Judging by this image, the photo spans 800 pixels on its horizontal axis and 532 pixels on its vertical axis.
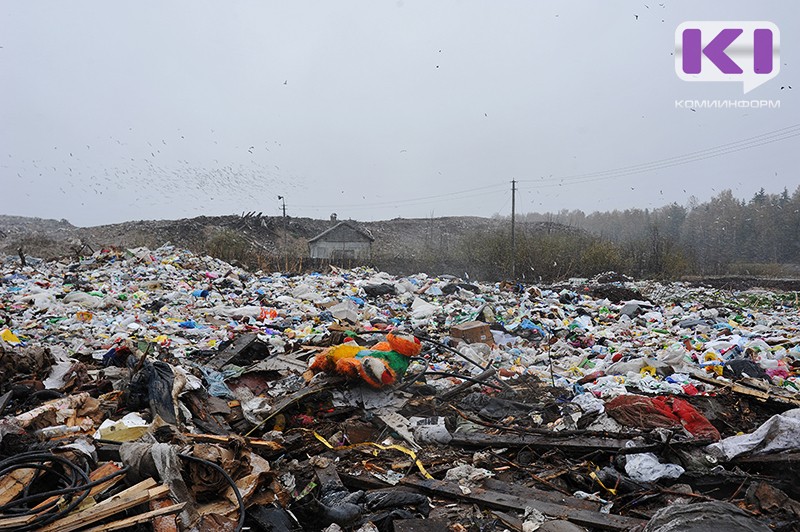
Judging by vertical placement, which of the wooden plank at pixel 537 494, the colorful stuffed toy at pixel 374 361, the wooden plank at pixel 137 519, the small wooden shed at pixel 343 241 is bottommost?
the wooden plank at pixel 537 494

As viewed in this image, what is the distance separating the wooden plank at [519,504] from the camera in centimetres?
254

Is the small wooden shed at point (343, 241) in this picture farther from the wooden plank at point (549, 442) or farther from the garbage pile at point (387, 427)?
the wooden plank at point (549, 442)

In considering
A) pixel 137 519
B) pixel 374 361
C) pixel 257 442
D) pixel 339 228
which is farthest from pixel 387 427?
pixel 339 228

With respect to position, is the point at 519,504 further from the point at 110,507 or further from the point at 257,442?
the point at 110,507

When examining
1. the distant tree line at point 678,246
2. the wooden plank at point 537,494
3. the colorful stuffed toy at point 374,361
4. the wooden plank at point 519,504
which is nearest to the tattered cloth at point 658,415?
the wooden plank at point 537,494

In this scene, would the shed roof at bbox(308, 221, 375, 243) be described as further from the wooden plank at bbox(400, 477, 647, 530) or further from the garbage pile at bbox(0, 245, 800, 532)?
the wooden plank at bbox(400, 477, 647, 530)

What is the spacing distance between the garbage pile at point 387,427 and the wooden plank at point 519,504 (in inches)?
0.4

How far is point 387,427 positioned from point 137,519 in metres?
1.95

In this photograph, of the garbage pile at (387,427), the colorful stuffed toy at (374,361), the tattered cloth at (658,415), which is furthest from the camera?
the colorful stuffed toy at (374,361)

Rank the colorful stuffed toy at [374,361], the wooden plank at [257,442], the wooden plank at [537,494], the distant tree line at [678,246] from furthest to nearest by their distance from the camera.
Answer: the distant tree line at [678,246], the colorful stuffed toy at [374,361], the wooden plank at [257,442], the wooden plank at [537,494]

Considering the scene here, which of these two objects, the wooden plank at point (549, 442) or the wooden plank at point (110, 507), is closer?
the wooden plank at point (110, 507)

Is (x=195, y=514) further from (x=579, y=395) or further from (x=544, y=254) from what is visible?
(x=544, y=254)

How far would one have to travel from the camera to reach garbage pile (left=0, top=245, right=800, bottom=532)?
2.46 meters

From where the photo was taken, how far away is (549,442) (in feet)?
11.1
